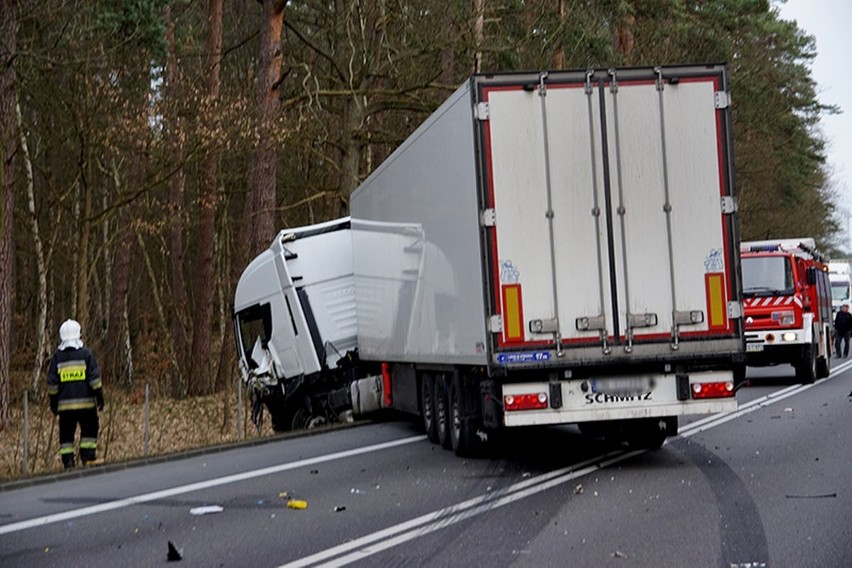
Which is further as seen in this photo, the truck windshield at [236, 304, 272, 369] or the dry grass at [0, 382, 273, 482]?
the truck windshield at [236, 304, 272, 369]

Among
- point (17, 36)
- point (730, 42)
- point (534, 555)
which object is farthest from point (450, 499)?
point (730, 42)

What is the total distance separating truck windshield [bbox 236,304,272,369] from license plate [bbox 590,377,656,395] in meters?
9.60

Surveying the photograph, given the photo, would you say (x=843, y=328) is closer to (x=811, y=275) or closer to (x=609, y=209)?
(x=811, y=275)

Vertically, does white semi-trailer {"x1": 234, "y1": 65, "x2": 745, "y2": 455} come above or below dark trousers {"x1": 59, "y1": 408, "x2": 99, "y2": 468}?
above

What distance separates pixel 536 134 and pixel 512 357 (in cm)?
203

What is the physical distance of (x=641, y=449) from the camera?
1465 centimetres

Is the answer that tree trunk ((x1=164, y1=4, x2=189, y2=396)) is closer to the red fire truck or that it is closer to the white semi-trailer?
the white semi-trailer

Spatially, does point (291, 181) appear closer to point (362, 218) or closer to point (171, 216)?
point (171, 216)

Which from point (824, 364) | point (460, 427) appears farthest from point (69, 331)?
point (824, 364)

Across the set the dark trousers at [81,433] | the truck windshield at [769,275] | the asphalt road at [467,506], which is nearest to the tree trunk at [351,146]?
the truck windshield at [769,275]

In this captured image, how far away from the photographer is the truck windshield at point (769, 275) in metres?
26.1

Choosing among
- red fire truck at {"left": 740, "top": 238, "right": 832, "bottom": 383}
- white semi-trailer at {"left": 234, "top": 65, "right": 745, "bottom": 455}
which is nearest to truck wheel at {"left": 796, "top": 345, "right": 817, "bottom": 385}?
red fire truck at {"left": 740, "top": 238, "right": 832, "bottom": 383}

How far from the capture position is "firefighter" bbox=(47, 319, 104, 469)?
15.2 meters

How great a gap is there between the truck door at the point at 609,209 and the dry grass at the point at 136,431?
6076 mm
